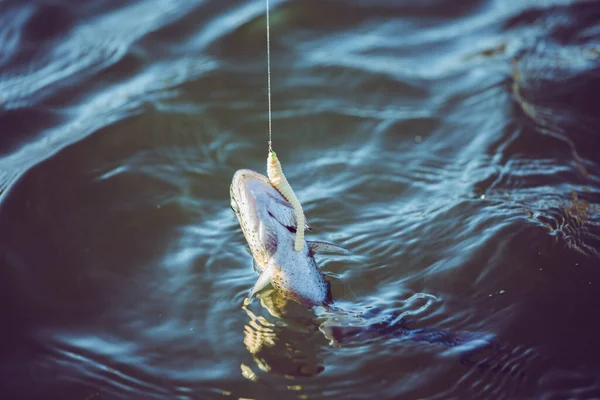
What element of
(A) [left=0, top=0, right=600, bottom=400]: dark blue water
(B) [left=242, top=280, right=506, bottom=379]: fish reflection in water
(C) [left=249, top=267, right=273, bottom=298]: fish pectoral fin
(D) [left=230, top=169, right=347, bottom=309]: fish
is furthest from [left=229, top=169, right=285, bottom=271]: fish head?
(A) [left=0, top=0, right=600, bottom=400]: dark blue water

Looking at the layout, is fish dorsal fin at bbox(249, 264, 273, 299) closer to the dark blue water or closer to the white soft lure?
the white soft lure

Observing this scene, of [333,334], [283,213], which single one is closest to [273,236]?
[283,213]

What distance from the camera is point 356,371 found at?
431 centimetres

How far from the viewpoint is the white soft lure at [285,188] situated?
4016mm

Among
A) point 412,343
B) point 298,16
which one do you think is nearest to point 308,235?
point 412,343

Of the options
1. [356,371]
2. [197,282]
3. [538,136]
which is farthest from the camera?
[538,136]

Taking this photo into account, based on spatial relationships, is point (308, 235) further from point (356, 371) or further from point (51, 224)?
point (51, 224)

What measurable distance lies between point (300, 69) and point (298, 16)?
121cm

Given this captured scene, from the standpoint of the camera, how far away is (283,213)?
4.24 metres

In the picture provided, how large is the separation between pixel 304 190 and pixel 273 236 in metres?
1.80

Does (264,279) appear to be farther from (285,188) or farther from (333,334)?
(333,334)

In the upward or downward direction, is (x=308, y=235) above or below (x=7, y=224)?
below

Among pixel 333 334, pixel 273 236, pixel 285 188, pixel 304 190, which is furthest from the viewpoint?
pixel 304 190

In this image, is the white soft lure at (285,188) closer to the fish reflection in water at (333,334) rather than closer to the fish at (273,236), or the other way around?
the fish at (273,236)
